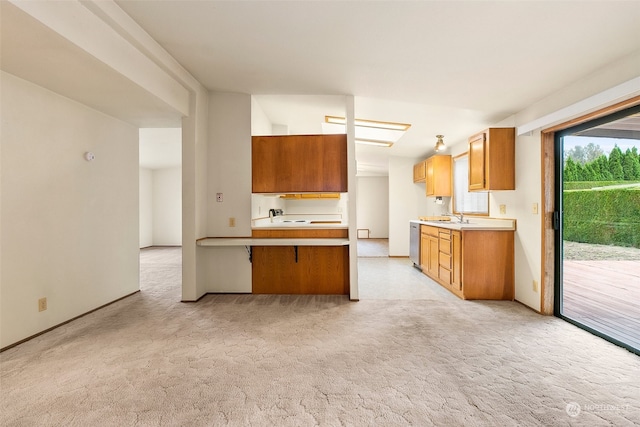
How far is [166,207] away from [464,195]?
8501mm

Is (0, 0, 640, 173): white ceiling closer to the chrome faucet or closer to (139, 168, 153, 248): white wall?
the chrome faucet

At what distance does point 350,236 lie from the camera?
12.3 feet

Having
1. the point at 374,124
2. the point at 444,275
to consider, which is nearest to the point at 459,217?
the point at 444,275

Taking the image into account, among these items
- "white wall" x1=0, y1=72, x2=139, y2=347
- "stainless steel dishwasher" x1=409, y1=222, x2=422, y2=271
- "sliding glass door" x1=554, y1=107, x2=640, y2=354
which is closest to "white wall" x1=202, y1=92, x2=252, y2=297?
"white wall" x1=0, y1=72, x2=139, y2=347

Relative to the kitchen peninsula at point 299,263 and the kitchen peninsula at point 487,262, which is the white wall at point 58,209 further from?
the kitchen peninsula at point 487,262

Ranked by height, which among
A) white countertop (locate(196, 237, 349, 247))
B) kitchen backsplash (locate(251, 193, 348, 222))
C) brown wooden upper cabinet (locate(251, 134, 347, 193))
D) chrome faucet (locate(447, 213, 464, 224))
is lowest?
white countertop (locate(196, 237, 349, 247))

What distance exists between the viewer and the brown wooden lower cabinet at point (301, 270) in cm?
Answer: 396

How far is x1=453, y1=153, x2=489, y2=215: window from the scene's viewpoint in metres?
4.82

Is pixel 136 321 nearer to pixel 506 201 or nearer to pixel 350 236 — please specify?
pixel 350 236

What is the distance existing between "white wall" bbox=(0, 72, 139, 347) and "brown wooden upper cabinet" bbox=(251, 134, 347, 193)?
1.78 meters

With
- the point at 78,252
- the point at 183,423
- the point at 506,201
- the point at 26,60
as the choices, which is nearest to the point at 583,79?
the point at 506,201

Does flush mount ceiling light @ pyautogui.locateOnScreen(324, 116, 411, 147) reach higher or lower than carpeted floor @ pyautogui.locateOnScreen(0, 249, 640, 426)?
higher

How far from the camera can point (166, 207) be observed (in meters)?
9.28

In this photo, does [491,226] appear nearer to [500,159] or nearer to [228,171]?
[500,159]
